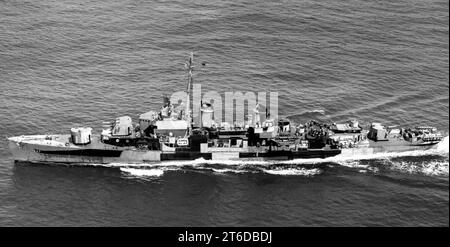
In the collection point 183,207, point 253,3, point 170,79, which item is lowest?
point 183,207

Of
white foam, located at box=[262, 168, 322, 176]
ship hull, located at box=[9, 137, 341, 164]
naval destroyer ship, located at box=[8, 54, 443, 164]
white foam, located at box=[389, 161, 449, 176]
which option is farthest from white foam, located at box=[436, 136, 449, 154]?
ship hull, located at box=[9, 137, 341, 164]

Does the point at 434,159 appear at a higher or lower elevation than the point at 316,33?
lower

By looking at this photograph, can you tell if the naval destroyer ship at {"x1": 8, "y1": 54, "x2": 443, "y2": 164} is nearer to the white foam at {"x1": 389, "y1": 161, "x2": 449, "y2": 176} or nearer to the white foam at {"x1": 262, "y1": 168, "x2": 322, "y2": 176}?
the white foam at {"x1": 262, "y1": 168, "x2": 322, "y2": 176}

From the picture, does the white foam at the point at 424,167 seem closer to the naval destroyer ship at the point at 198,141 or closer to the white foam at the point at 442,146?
the naval destroyer ship at the point at 198,141

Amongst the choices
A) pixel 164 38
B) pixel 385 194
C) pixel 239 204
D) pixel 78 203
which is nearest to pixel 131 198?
pixel 78 203

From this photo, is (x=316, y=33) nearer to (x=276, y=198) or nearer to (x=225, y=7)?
(x=225, y=7)
